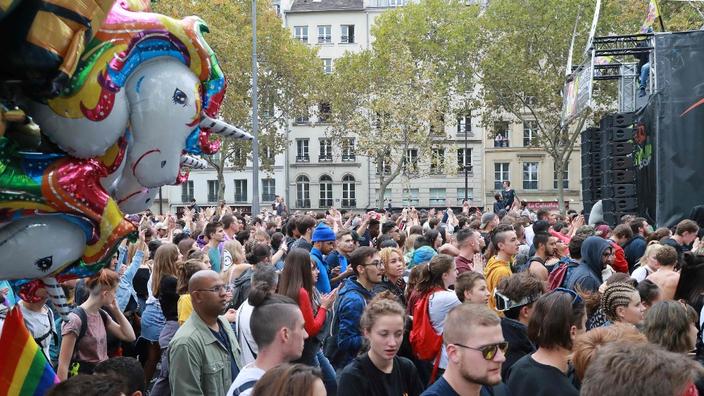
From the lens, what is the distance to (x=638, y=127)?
16.5 metres

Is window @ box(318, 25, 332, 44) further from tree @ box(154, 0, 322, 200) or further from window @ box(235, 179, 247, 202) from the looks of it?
tree @ box(154, 0, 322, 200)

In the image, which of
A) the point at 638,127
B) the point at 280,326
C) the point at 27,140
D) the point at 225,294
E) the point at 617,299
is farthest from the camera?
the point at 638,127

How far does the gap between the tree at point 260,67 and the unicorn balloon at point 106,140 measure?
34684 mm

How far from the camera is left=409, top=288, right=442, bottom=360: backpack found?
20.1 feet

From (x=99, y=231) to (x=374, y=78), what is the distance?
46.2m

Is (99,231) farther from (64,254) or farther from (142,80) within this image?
(142,80)

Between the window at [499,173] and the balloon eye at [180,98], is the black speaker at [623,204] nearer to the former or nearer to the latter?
the balloon eye at [180,98]

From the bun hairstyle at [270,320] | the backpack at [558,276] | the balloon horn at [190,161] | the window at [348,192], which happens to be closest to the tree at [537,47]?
the window at [348,192]

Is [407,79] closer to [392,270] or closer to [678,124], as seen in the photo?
[678,124]

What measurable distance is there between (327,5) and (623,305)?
62.0 meters

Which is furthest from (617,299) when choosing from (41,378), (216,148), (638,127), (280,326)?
(638,127)

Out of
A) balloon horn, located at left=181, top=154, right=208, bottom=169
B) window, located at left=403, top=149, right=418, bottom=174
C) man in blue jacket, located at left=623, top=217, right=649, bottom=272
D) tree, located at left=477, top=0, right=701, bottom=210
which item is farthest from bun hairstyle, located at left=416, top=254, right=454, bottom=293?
window, located at left=403, top=149, right=418, bottom=174

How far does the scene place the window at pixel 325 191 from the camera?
6391 centimetres

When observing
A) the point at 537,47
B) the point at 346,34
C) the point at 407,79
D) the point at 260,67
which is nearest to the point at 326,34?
the point at 346,34
